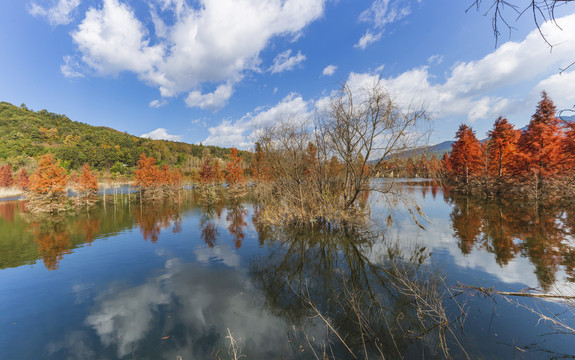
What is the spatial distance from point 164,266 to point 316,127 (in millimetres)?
12865

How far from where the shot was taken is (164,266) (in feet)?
34.9

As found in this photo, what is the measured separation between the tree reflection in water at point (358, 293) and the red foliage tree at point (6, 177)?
7473 centimetres

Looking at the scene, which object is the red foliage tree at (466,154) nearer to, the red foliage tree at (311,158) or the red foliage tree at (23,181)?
the red foliage tree at (311,158)

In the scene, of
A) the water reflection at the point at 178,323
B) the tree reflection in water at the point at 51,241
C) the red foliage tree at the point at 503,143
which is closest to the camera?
the water reflection at the point at 178,323

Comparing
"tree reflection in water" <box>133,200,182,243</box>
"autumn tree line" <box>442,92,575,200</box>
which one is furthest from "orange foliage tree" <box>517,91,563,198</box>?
"tree reflection in water" <box>133,200,182,243</box>

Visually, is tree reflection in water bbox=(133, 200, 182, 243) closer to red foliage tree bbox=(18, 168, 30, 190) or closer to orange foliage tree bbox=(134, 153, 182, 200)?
orange foliage tree bbox=(134, 153, 182, 200)

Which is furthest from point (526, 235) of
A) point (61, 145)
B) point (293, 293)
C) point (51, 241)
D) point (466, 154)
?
point (61, 145)

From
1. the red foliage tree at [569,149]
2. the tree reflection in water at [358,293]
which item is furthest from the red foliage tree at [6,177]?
the red foliage tree at [569,149]

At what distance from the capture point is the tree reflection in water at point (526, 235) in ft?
30.2

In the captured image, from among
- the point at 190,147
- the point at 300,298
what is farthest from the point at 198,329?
the point at 190,147

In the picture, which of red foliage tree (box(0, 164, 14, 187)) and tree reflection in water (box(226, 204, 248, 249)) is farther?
red foliage tree (box(0, 164, 14, 187))

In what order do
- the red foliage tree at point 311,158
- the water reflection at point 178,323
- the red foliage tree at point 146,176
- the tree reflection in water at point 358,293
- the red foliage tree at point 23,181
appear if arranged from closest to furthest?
the tree reflection in water at point 358,293 → the water reflection at point 178,323 → the red foliage tree at point 311,158 → the red foliage tree at point 146,176 → the red foliage tree at point 23,181

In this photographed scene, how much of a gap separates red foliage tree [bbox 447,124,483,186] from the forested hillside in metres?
72.9

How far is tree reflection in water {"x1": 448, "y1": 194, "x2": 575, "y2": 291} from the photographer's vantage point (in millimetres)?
9212
